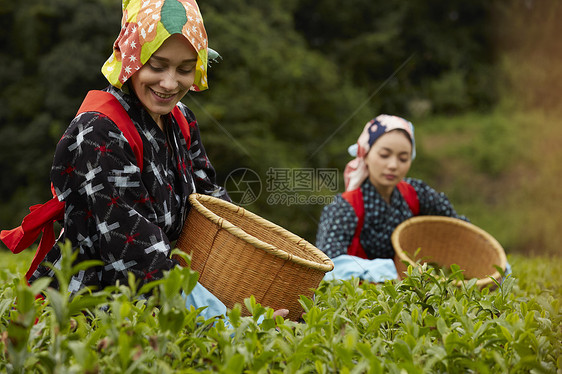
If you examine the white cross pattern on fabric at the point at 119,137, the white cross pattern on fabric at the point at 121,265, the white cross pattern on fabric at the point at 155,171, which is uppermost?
the white cross pattern on fabric at the point at 119,137

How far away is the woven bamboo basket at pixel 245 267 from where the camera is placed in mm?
1792

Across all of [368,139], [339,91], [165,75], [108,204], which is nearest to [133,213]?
[108,204]

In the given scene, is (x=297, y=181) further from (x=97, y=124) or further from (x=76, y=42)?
(x=97, y=124)

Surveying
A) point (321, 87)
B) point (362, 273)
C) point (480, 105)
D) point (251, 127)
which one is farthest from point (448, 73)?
point (362, 273)

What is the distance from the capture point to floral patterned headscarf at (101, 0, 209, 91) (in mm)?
1895

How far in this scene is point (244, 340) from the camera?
1260 mm

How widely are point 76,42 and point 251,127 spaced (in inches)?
93.6

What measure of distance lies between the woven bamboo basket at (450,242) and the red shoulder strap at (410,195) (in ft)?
0.75

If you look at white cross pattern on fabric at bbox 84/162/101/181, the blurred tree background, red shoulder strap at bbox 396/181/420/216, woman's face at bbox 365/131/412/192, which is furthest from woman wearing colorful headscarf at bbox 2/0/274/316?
the blurred tree background


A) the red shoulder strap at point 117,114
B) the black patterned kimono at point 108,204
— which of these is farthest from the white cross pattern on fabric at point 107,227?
the red shoulder strap at point 117,114

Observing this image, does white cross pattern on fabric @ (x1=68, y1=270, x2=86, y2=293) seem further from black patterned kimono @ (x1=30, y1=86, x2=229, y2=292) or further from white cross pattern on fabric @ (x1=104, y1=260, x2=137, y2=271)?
white cross pattern on fabric @ (x1=104, y1=260, x2=137, y2=271)

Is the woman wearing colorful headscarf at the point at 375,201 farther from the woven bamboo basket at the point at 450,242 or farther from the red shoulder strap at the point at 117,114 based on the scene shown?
the red shoulder strap at the point at 117,114

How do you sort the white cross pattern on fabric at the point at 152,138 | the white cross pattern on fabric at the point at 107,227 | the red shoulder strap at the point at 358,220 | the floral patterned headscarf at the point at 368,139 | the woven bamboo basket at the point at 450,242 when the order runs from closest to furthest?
the white cross pattern on fabric at the point at 107,227
the white cross pattern on fabric at the point at 152,138
the woven bamboo basket at the point at 450,242
the red shoulder strap at the point at 358,220
the floral patterned headscarf at the point at 368,139

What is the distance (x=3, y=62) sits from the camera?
8031mm
